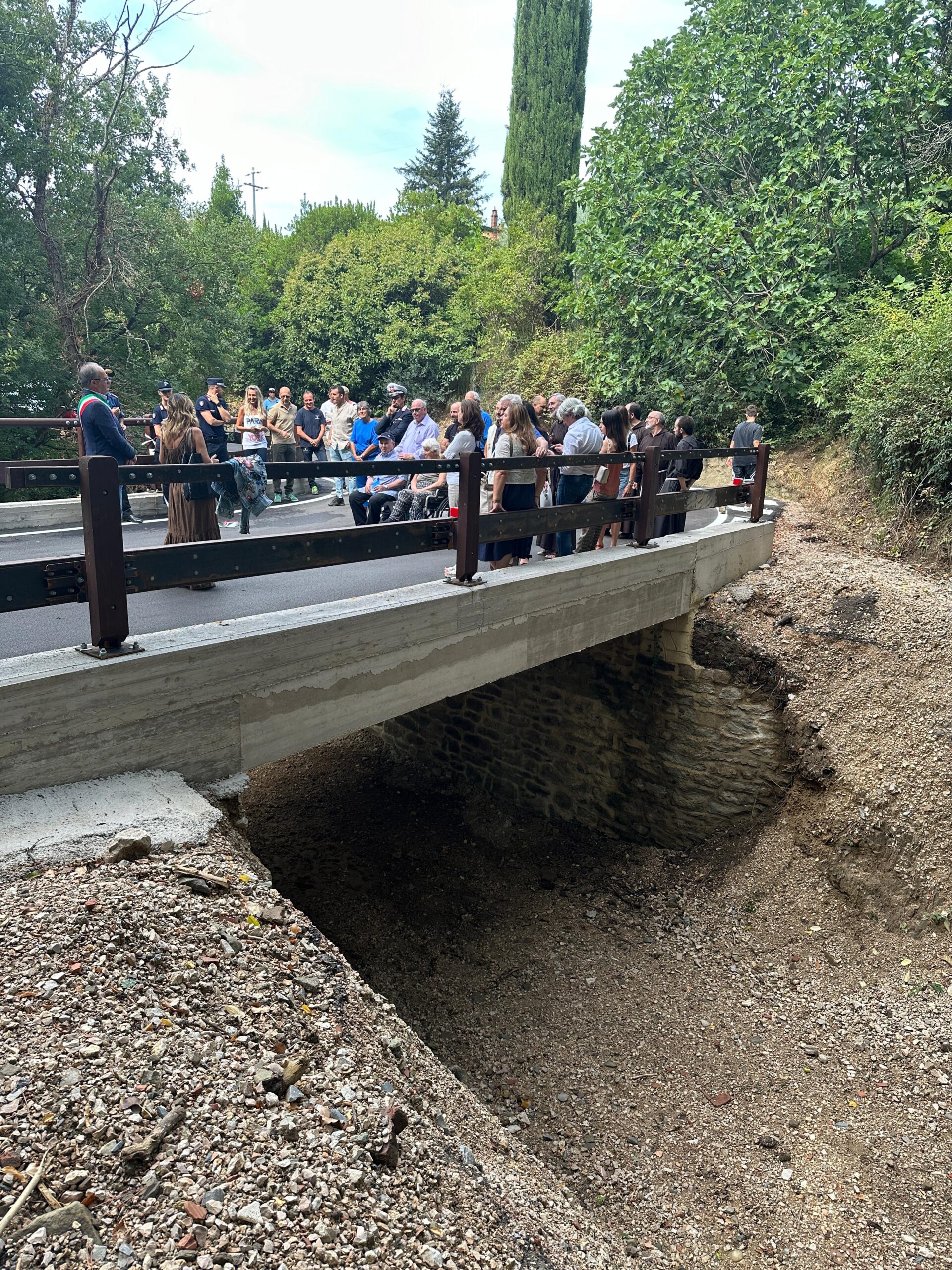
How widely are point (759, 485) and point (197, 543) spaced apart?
25.6 ft

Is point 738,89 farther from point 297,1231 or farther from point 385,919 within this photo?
point 297,1231

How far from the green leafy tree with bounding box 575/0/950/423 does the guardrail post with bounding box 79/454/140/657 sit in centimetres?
1316

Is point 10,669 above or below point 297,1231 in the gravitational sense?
above

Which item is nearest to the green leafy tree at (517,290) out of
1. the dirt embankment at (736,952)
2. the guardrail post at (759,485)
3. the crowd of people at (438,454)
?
the crowd of people at (438,454)

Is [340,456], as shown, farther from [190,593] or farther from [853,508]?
[853,508]

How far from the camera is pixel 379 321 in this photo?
26484mm

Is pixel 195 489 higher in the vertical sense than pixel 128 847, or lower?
higher

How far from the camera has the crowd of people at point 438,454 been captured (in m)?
6.29

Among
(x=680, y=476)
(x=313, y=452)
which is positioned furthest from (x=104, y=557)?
Answer: (x=313, y=452)

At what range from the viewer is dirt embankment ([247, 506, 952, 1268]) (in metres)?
5.13

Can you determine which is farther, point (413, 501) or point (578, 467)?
point (413, 501)

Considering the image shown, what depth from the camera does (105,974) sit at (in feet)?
9.51

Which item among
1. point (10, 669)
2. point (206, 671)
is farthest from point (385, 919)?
point (10, 669)

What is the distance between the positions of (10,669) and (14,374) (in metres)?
16.5
